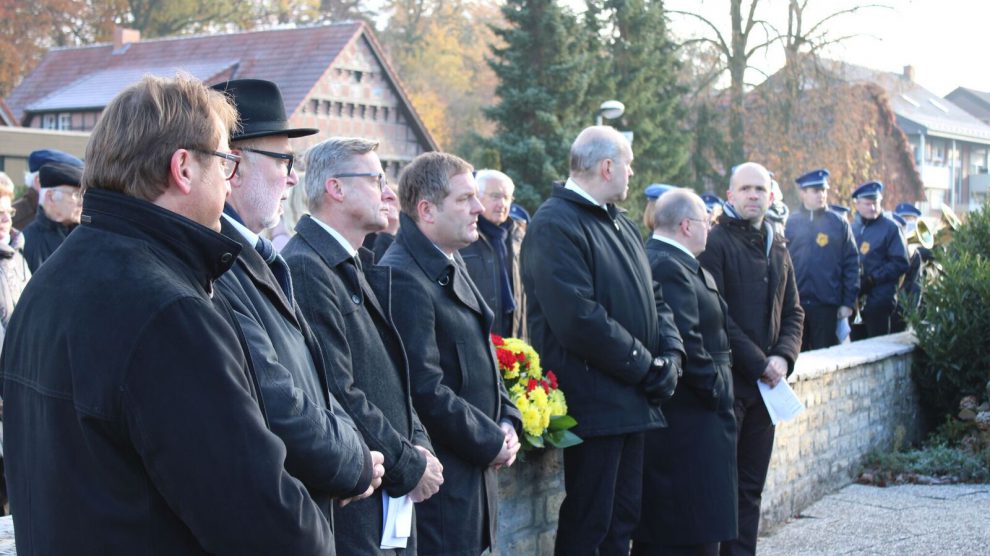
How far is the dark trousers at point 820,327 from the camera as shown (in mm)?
11094

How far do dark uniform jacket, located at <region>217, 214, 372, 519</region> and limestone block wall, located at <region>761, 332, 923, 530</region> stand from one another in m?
5.28

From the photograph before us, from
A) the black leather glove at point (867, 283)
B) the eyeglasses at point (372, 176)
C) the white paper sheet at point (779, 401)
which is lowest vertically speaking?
the white paper sheet at point (779, 401)

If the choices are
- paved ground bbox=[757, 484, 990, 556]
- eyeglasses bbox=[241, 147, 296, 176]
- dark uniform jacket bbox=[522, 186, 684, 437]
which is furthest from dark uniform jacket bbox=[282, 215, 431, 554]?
paved ground bbox=[757, 484, 990, 556]

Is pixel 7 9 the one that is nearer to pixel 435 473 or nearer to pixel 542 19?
pixel 542 19

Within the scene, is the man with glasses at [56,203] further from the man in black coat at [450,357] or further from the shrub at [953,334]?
the shrub at [953,334]

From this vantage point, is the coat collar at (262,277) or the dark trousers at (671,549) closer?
the coat collar at (262,277)

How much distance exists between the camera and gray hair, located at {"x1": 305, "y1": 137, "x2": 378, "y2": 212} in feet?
12.7

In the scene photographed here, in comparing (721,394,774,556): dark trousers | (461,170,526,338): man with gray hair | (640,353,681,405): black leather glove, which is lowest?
(721,394,774,556): dark trousers

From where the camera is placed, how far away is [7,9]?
37.3m

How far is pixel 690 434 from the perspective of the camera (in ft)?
19.0

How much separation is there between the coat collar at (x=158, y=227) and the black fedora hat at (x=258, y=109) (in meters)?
0.87

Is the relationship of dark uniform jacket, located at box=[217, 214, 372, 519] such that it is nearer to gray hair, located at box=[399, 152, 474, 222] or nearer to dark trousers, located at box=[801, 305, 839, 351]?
gray hair, located at box=[399, 152, 474, 222]

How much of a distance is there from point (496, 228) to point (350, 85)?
31744 millimetres

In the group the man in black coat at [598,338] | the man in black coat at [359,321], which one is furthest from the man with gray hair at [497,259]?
the man in black coat at [359,321]
